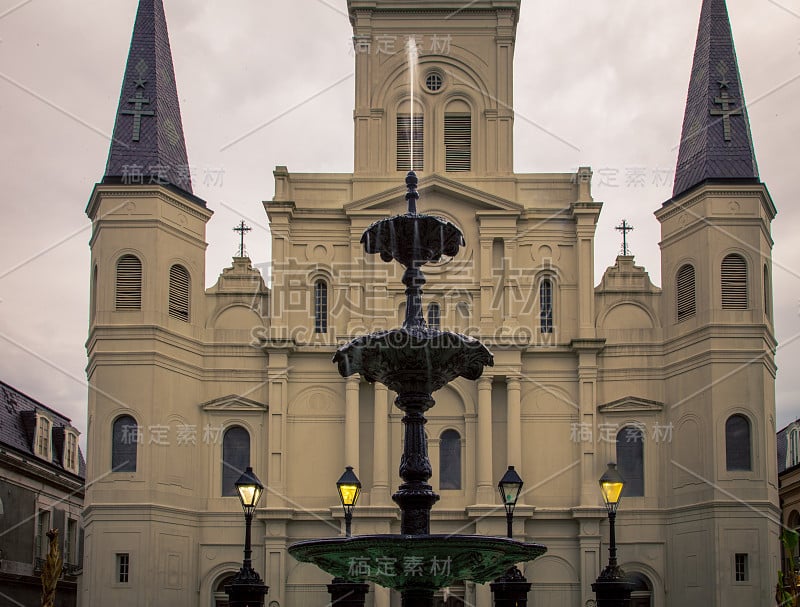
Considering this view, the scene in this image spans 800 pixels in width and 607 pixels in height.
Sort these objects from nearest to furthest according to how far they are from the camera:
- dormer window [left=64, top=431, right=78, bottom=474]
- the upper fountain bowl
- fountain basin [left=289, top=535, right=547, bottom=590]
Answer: fountain basin [left=289, top=535, right=547, bottom=590] < the upper fountain bowl < dormer window [left=64, top=431, right=78, bottom=474]

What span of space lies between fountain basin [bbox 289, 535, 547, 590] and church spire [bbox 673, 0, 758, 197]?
28.1 metres

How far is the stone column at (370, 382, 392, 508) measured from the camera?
4356 centimetres

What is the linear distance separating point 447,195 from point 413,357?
1087 inches

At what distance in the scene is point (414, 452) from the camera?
736 inches

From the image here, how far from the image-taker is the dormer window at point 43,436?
53.9 m

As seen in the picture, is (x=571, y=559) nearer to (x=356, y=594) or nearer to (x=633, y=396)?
(x=633, y=396)

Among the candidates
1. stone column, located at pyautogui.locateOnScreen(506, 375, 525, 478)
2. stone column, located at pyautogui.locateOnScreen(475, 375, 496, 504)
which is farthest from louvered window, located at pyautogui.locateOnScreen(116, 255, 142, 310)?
stone column, located at pyautogui.locateOnScreen(506, 375, 525, 478)

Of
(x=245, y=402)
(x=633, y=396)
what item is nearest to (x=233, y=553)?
(x=245, y=402)

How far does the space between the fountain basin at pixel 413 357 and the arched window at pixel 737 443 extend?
25.2 metres

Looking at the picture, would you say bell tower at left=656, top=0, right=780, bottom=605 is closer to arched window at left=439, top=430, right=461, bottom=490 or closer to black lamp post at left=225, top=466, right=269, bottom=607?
arched window at left=439, top=430, right=461, bottom=490

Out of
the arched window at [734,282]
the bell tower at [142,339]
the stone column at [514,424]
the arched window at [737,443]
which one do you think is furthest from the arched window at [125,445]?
the arched window at [734,282]

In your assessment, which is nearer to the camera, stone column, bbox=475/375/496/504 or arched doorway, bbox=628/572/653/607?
arched doorway, bbox=628/572/653/607

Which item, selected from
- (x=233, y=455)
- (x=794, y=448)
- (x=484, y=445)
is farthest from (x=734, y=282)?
(x=233, y=455)

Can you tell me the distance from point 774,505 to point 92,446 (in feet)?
69.2
